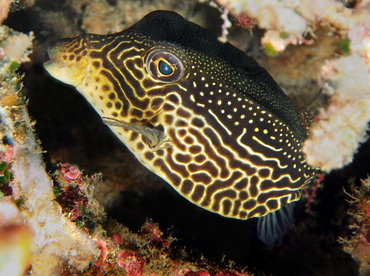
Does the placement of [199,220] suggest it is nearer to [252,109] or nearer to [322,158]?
[252,109]

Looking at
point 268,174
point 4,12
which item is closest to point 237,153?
point 268,174

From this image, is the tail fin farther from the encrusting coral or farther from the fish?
the encrusting coral

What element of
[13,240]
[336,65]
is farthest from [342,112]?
[13,240]

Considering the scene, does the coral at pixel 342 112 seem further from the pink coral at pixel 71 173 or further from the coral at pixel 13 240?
the pink coral at pixel 71 173

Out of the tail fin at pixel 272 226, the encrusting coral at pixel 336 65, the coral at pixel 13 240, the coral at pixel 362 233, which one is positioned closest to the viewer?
the coral at pixel 13 240

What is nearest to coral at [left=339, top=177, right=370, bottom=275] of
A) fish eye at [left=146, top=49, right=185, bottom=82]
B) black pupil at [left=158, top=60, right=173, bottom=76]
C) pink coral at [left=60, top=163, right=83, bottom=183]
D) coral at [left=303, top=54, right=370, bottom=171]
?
coral at [left=303, top=54, right=370, bottom=171]

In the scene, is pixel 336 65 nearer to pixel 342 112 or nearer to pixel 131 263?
pixel 342 112

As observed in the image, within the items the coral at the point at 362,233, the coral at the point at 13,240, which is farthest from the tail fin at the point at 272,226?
the coral at the point at 13,240
